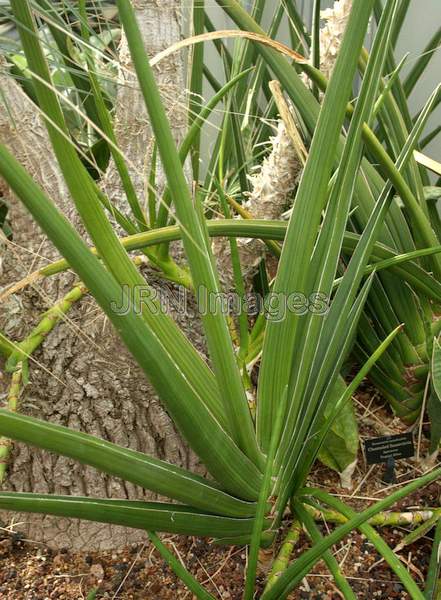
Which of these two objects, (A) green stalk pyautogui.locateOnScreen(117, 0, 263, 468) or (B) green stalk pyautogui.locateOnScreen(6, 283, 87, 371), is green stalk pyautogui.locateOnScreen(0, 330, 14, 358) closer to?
(B) green stalk pyautogui.locateOnScreen(6, 283, 87, 371)

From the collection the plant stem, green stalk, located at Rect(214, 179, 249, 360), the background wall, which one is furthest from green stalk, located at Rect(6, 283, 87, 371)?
the background wall

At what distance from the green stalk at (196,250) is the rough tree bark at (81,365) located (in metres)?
0.22

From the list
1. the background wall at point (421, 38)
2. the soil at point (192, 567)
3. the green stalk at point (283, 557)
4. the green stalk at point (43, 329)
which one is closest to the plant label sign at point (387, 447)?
the soil at point (192, 567)

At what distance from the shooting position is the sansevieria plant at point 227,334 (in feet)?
1.09

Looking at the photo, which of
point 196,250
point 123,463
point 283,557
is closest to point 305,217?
point 196,250

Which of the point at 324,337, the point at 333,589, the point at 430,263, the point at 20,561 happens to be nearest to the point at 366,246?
the point at 324,337

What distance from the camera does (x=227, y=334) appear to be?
0.41 meters

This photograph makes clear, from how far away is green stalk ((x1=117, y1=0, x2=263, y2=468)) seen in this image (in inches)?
12.5

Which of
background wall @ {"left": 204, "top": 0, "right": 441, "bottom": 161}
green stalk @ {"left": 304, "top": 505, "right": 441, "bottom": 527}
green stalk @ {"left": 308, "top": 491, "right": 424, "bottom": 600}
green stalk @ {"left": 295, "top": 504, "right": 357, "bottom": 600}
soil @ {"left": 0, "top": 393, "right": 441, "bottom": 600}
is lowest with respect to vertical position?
soil @ {"left": 0, "top": 393, "right": 441, "bottom": 600}

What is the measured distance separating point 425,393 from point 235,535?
1.11 ft

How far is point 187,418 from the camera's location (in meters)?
0.39

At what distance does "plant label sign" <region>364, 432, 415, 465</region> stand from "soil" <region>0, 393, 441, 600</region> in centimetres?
4

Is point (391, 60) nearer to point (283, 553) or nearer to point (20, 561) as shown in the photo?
point (283, 553)

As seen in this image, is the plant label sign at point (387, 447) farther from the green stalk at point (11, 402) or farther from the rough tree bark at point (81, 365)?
the green stalk at point (11, 402)
